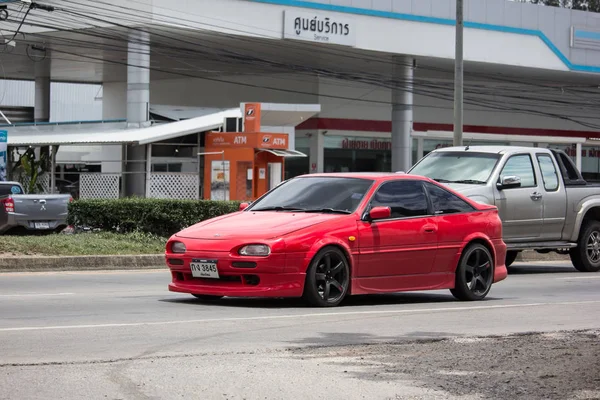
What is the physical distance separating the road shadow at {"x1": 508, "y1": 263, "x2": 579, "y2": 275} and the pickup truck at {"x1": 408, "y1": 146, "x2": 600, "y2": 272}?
1.91 ft

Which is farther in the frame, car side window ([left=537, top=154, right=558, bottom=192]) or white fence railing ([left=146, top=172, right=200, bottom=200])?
white fence railing ([left=146, top=172, right=200, bottom=200])

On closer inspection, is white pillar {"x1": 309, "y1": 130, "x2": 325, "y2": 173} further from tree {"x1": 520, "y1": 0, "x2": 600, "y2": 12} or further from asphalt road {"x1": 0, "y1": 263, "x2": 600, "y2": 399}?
asphalt road {"x1": 0, "y1": 263, "x2": 600, "y2": 399}

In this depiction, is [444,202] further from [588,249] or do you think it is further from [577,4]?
[577,4]

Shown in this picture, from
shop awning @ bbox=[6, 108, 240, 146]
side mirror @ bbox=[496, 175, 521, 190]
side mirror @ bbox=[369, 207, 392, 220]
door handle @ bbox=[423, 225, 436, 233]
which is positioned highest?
shop awning @ bbox=[6, 108, 240, 146]

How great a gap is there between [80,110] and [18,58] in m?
16.0

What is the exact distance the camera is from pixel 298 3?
152 feet

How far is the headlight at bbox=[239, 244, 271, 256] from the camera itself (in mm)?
11062

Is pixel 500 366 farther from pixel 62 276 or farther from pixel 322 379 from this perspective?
pixel 62 276

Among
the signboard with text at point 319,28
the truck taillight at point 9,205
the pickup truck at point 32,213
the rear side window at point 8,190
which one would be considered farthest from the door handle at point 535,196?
the signboard with text at point 319,28

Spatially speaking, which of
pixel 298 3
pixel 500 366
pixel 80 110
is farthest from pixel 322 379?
pixel 80 110

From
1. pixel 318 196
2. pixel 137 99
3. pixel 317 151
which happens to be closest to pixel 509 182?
pixel 318 196

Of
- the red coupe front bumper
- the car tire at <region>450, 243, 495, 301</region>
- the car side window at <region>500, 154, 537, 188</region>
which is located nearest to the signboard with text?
the car side window at <region>500, 154, 537, 188</region>

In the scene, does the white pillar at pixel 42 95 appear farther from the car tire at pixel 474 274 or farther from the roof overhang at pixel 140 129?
the car tire at pixel 474 274

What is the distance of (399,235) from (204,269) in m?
2.36
